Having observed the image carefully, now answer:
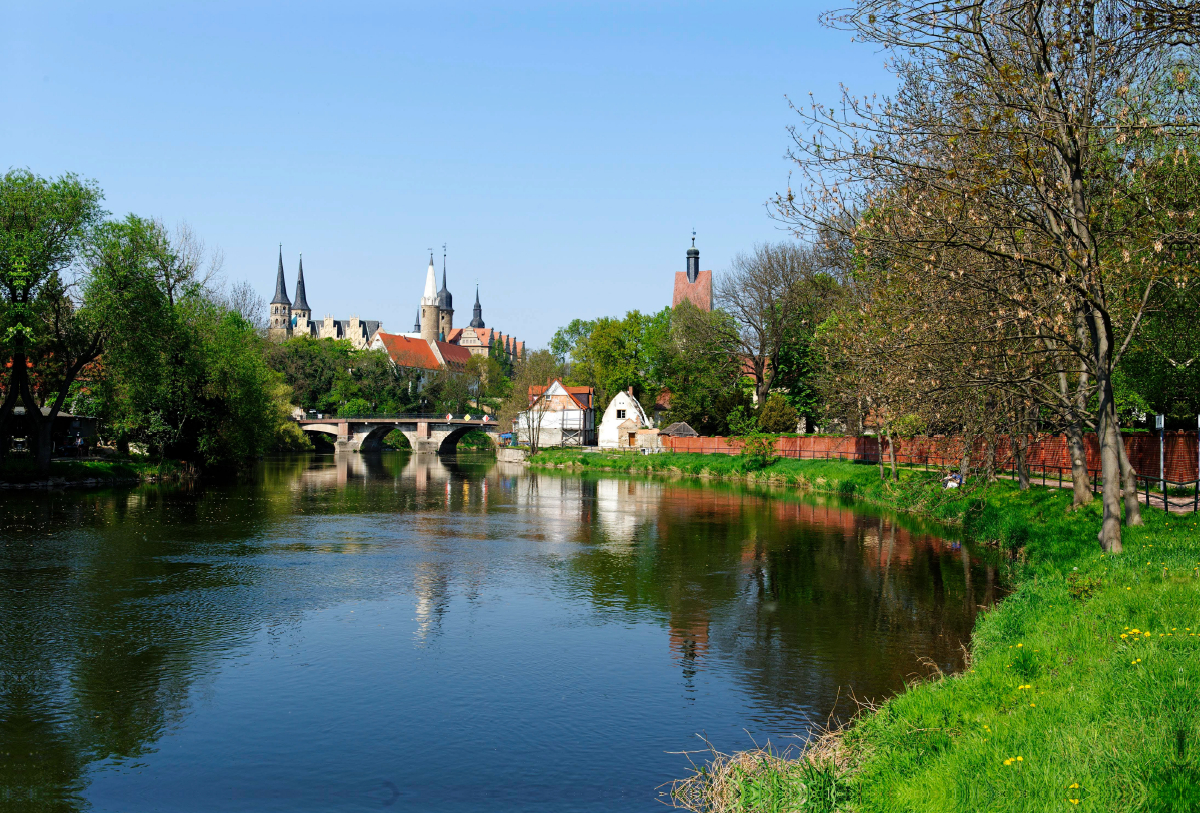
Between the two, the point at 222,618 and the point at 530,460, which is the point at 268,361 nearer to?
the point at 530,460

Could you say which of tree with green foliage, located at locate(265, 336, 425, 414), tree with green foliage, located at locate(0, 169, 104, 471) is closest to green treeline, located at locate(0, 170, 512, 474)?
tree with green foliage, located at locate(0, 169, 104, 471)

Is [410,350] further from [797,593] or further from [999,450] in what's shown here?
[797,593]

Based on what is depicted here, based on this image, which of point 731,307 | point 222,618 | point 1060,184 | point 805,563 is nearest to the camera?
point 1060,184

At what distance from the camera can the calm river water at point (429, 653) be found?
10000mm

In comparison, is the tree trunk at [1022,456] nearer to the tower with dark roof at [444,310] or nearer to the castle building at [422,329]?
the castle building at [422,329]

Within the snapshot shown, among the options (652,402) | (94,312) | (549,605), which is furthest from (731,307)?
(549,605)

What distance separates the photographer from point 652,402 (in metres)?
91.1

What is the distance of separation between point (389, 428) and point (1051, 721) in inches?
3956

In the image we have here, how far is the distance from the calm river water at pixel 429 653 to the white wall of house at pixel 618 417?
178 feet

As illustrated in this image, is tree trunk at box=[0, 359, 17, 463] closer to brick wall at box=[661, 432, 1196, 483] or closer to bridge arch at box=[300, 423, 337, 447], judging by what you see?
brick wall at box=[661, 432, 1196, 483]

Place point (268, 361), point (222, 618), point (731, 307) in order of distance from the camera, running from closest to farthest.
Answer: point (222, 618)
point (731, 307)
point (268, 361)

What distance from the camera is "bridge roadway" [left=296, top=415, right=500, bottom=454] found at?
100m

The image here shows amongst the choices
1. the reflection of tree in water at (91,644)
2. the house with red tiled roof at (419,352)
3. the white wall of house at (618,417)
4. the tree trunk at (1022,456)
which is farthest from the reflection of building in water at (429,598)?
the house with red tiled roof at (419,352)

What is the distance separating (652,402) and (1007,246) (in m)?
75.5
